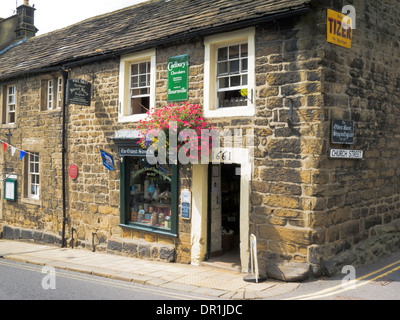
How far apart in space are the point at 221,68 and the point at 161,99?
1733mm

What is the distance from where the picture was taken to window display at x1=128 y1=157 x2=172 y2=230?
10305 mm

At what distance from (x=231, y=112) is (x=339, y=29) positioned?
2.56m

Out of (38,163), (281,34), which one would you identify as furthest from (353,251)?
(38,163)

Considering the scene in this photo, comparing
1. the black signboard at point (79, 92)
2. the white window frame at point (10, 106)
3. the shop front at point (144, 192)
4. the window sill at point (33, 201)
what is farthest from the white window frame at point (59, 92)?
the shop front at point (144, 192)

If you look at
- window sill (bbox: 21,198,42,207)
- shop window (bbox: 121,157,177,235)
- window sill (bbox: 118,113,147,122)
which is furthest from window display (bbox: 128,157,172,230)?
window sill (bbox: 21,198,42,207)

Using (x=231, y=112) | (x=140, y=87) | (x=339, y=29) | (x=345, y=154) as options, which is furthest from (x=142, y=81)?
(x=345, y=154)

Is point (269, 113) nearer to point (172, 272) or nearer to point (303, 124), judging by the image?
point (303, 124)

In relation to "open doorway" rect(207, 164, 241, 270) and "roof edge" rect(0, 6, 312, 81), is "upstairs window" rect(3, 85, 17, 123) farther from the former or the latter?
"open doorway" rect(207, 164, 241, 270)

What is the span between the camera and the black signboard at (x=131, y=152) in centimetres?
1034

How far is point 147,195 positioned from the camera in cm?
1088

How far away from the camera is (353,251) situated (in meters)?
8.49

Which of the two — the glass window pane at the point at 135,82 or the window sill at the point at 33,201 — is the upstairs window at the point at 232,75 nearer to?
the glass window pane at the point at 135,82

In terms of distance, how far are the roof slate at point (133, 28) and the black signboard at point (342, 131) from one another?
220 cm
